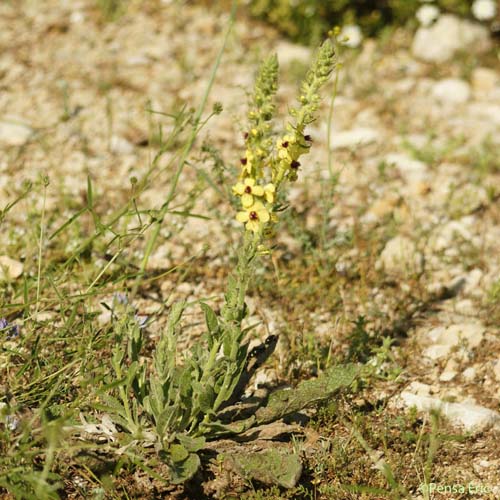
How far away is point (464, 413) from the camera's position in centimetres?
279

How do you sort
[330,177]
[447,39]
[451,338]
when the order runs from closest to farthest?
[451,338], [330,177], [447,39]

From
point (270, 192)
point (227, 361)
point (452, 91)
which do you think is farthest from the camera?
point (452, 91)

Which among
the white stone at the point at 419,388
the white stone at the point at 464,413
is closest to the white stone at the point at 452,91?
the white stone at the point at 419,388

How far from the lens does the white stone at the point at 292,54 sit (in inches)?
212

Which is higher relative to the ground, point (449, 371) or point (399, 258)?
point (399, 258)

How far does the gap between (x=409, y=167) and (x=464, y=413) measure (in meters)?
2.07

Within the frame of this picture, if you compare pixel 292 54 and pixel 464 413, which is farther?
pixel 292 54

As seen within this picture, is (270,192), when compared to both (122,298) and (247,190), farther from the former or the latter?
(122,298)

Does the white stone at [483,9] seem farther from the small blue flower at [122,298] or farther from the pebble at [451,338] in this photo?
the small blue flower at [122,298]

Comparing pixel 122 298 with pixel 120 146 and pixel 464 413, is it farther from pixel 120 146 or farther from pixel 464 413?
pixel 120 146

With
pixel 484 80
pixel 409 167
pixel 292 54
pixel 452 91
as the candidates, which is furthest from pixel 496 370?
pixel 292 54

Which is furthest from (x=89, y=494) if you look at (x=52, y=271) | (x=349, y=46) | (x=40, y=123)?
(x=349, y=46)

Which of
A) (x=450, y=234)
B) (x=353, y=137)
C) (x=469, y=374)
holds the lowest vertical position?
(x=469, y=374)

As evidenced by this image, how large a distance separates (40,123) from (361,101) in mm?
2208
